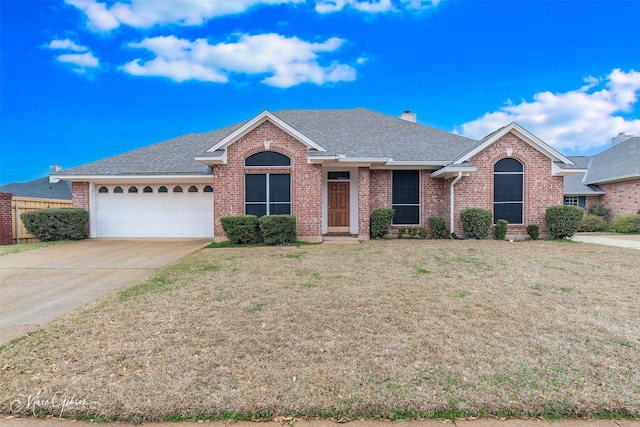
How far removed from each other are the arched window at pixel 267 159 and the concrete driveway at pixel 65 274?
12.7ft

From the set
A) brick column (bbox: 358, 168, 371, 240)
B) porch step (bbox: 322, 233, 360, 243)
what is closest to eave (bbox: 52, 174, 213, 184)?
porch step (bbox: 322, 233, 360, 243)

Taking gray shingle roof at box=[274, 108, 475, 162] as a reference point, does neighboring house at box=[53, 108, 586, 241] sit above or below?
below

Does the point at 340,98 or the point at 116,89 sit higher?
the point at 340,98

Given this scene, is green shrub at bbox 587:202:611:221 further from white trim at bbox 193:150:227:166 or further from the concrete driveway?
the concrete driveway

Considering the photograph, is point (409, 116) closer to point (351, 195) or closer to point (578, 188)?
point (351, 195)

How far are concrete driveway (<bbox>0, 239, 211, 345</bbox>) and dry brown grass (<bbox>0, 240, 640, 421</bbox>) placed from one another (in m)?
0.65

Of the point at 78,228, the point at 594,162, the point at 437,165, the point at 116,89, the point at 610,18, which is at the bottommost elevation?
the point at 78,228

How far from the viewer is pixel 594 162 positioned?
25.4 meters

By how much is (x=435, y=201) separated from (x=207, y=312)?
466 inches

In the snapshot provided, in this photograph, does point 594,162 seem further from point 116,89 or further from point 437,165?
point 116,89

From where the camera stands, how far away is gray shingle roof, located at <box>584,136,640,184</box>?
20370mm

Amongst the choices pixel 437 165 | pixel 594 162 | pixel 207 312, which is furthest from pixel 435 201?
pixel 594 162

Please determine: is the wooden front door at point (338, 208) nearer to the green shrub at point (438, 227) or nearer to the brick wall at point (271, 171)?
the brick wall at point (271, 171)

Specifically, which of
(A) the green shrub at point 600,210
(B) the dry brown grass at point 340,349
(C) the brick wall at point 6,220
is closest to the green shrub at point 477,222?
(B) the dry brown grass at point 340,349
